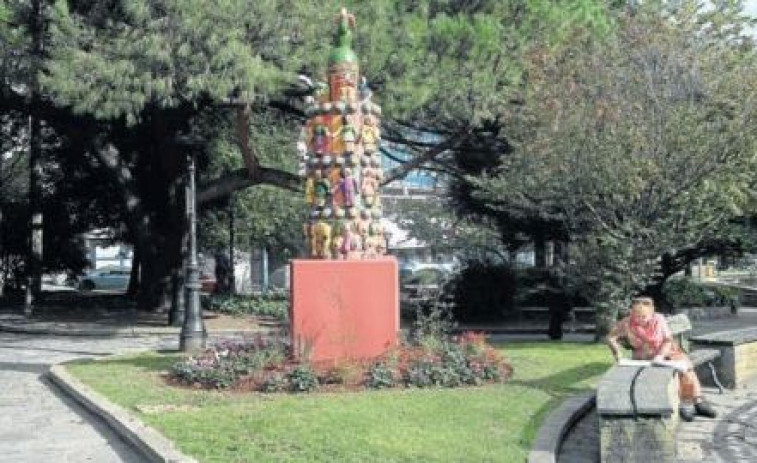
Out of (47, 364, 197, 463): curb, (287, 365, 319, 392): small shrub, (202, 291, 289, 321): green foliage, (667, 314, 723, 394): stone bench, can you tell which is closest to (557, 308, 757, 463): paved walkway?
(667, 314, 723, 394): stone bench

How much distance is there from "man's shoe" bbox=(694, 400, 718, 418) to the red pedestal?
3887 mm

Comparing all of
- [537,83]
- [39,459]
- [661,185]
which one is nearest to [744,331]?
[661,185]

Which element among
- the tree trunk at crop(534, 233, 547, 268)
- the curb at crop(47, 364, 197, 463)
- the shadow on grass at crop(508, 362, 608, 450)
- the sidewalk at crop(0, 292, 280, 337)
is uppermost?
the tree trunk at crop(534, 233, 547, 268)

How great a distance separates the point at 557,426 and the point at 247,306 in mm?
20152

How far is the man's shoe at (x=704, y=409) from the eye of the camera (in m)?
10.7

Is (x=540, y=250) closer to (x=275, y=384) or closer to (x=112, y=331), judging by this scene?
(x=112, y=331)

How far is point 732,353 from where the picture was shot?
12.9 m

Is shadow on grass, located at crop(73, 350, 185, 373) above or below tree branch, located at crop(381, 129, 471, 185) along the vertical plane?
below

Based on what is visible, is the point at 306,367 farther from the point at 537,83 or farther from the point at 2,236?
the point at 2,236

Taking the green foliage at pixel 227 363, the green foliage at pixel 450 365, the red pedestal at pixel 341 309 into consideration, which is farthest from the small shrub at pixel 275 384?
the green foliage at pixel 450 365

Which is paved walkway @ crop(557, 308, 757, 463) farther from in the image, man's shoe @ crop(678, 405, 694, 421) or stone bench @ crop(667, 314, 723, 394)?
stone bench @ crop(667, 314, 723, 394)

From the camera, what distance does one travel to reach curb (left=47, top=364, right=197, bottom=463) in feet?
27.9

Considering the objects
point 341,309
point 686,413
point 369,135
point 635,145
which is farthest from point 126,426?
point 635,145

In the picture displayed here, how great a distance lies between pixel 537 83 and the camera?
55.9ft
